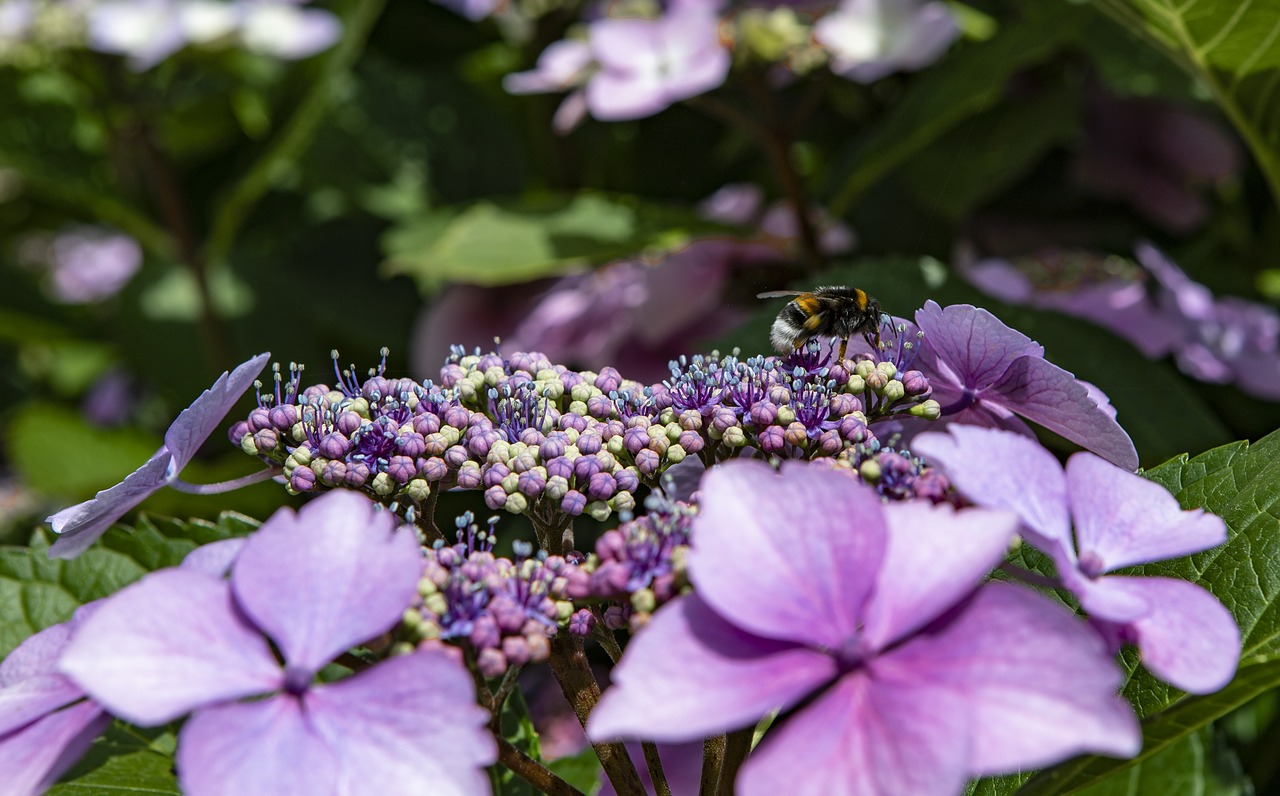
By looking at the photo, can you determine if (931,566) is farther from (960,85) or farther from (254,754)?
(960,85)

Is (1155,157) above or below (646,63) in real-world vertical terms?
below

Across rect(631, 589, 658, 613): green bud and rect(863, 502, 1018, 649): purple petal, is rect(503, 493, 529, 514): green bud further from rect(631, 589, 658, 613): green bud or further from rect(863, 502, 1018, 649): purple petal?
rect(863, 502, 1018, 649): purple petal

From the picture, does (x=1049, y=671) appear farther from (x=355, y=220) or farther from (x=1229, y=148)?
(x=355, y=220)

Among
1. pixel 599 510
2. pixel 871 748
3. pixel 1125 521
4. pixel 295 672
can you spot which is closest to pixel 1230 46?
pixel 1125 521

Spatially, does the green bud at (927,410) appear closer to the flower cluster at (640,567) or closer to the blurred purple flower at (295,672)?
the flower cluster at (640,567)

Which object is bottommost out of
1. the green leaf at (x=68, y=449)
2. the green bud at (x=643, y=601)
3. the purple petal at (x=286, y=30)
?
the green leaf at (x=68, y=449)

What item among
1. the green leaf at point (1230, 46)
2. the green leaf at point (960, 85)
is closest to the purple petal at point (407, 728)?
the green leaf at point (1230, 46)

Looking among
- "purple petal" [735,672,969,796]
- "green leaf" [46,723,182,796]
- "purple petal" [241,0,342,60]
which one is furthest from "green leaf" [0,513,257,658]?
"purple petal" [241,0,342,60]

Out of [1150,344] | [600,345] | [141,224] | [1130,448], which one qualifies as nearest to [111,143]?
[141,224]
